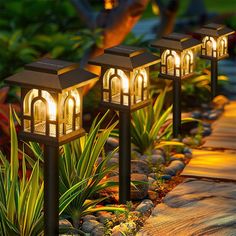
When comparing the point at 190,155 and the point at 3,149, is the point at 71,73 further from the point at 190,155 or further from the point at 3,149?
the point at 190,155

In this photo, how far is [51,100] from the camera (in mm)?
6160

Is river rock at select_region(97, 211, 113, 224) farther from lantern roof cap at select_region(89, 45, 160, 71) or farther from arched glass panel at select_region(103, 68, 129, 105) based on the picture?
lantern roof cap at select_region(89, 45, 160, 71)

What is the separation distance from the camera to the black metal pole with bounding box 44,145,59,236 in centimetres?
626

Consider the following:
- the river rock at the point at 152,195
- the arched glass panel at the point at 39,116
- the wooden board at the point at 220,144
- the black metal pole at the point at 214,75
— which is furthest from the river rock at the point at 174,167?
the arched glass panel at the point at 39,116

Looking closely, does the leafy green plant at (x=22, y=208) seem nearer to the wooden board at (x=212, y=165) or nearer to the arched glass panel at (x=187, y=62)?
the wooden board at (x=212, y=165)

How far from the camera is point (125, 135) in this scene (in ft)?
24.9

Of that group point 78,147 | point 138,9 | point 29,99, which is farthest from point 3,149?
point 138,9

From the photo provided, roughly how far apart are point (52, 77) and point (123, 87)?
1.42 metres

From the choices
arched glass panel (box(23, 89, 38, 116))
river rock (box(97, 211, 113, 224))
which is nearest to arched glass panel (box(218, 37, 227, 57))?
river rock (box(97, 211, 113, 224))

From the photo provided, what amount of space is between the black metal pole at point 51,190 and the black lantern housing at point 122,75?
135 centimetres

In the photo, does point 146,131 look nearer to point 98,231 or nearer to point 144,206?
point 144,206

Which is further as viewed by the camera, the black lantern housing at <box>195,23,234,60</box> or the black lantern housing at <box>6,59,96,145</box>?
the black lantern housing at <box>195,23,234,60</box>

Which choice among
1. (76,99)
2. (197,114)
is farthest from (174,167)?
(197,114)

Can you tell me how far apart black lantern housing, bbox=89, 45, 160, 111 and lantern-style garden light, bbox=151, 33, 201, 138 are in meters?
1.66
